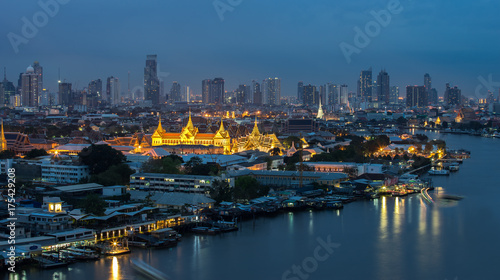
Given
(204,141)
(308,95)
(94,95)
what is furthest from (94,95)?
(204,141)

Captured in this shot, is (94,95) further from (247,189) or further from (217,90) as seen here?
(247,189)

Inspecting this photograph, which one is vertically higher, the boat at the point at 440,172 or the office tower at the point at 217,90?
the office tower at the point at 217,90

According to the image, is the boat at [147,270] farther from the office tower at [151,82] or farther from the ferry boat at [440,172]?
the office tower at [151,82]

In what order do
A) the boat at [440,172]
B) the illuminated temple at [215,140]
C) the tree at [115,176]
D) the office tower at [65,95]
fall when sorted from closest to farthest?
the tree at [115,176]
the boat at [440,172]
the illuminated temple at [215,140]
the office tower at [65,95]

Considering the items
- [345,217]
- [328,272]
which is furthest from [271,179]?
[328,272]

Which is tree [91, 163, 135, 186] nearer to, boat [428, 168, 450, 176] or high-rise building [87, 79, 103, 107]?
boat [428, 168, 450, 176]

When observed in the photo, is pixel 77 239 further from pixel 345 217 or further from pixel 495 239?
pixel 495 239

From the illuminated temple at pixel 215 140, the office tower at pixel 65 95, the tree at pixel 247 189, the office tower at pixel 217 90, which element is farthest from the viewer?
the office tower at pixel 217 90

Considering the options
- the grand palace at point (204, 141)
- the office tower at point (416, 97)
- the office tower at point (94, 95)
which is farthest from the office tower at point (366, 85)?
the grand palace at point (204, 141)
